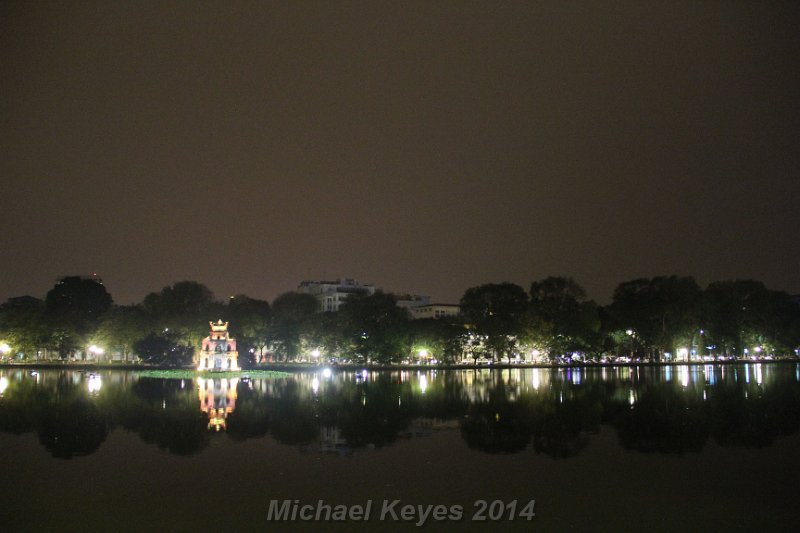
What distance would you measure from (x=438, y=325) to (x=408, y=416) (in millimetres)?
71355

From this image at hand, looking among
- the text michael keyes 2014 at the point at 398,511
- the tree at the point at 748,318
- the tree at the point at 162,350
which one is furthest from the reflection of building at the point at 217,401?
the tree at the point at 748,318

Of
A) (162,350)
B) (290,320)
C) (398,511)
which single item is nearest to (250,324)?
(290,320)

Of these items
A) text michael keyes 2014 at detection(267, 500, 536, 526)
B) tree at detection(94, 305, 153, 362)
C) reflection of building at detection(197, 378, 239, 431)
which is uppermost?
tree at detection(94, 305, 153, 362)

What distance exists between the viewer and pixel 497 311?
326 feet

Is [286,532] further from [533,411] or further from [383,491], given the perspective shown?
[533,411]

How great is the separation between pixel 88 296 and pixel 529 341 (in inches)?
3003

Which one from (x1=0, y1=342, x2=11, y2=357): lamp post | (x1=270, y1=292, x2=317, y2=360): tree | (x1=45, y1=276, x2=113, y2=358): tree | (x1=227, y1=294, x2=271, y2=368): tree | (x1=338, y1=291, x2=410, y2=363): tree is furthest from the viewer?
(x1=45, y1=276, x2=113, y2=358): tree

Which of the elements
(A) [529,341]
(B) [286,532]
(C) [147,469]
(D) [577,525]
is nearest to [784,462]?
(D) [577,525]

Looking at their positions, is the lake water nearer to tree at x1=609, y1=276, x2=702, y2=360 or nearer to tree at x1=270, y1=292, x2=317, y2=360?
tree at x1=270, y1=292, x2=317, y2=360

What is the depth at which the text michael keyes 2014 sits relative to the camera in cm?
1465

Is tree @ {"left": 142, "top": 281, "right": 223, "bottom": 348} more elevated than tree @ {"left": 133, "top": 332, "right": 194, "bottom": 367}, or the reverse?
tree @ {"left": 142, "top": 281, "right": 223, "bottom": 348}

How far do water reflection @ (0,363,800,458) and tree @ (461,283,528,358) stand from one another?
47.8 metres

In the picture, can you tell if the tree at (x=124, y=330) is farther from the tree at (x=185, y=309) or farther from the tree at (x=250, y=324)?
the tree at (x=250, y=324)

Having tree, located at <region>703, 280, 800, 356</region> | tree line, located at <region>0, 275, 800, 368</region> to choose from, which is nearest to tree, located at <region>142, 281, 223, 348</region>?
tree line, located at <region>0, 275, 800, 368</region>
